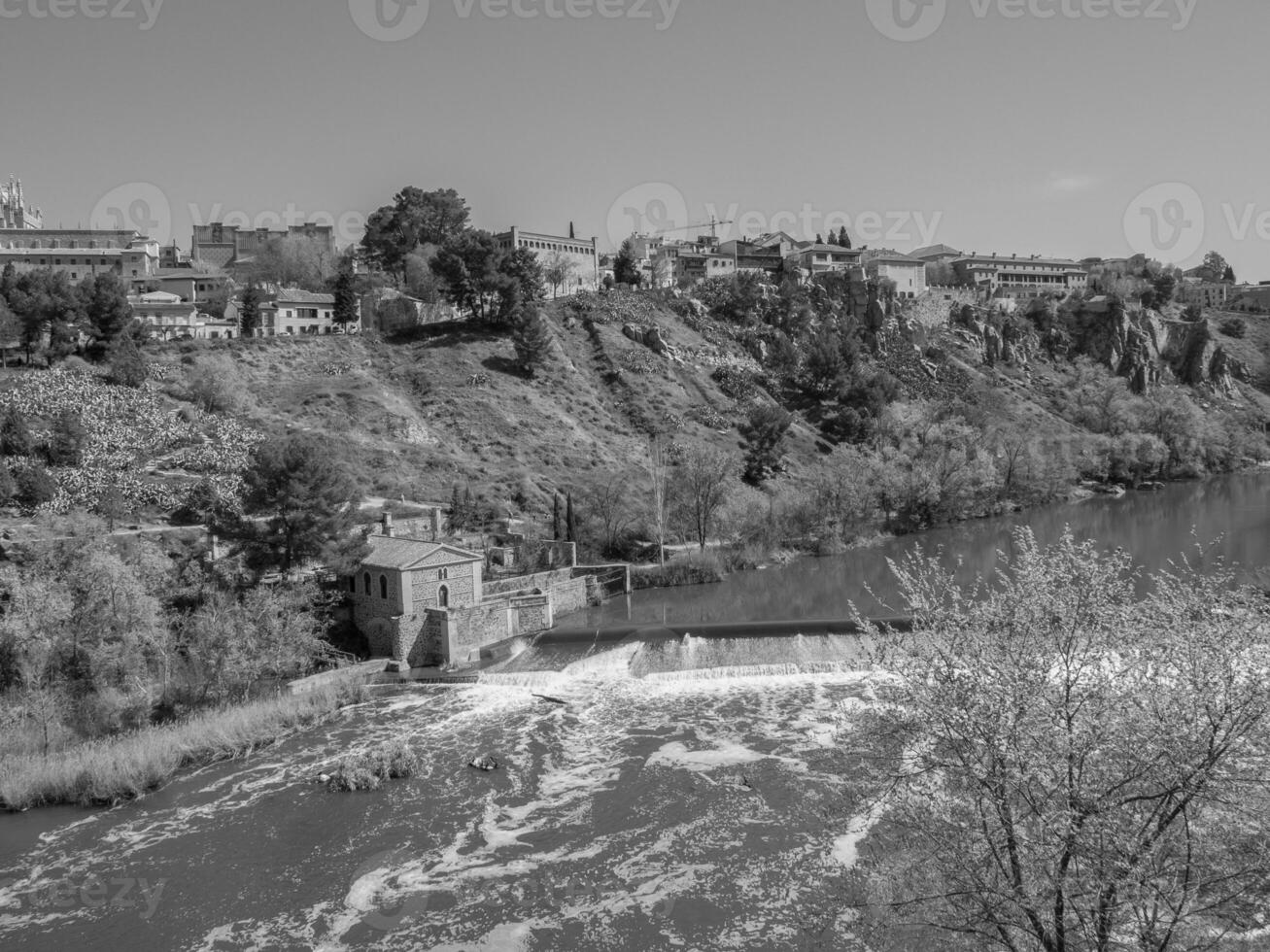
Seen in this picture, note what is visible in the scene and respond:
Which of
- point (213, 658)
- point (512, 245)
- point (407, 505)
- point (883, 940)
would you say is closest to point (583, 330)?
point (512, 245)

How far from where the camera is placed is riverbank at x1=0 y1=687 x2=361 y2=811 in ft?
56.9

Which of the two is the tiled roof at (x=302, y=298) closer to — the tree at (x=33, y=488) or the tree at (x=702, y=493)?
the tree at (x=33, y=488)

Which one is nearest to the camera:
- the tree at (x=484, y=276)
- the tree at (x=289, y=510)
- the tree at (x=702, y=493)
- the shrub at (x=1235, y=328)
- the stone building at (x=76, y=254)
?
the tree at (x=289, y=510)

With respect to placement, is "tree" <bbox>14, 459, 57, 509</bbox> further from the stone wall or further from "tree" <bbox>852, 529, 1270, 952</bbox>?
"tree" <bbox>852, 529, 1270, 952</bbox>

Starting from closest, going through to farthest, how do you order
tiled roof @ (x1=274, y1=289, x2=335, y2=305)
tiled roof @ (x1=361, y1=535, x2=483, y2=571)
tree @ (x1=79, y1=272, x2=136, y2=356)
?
tiled roof @ (x1=361, y1=535, x2=483, y2=571) < tree @ (x1=79, y1=272, x2=136, y2=356) < tiled roof @ (x1=274, y1=289, x2=335, y2=305)

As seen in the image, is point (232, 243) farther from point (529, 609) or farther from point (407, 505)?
point (529, 609)

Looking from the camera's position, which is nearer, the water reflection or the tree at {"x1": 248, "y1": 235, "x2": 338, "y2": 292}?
the water reflection

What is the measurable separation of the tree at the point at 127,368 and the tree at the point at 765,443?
29713mm

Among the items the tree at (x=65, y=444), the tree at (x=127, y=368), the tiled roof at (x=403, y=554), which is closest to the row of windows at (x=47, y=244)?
the tree at (x=127, y=368)

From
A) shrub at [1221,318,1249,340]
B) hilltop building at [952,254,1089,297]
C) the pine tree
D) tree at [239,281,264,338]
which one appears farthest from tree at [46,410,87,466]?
shrub at [1221,318,1249,340]

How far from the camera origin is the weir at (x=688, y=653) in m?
23.8

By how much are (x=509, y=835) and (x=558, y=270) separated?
61.2m

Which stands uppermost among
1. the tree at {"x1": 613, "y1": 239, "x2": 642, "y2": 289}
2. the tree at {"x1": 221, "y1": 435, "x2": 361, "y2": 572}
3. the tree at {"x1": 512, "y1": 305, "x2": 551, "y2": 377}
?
the tree at {"x1": 613, "y1": 239, "x2": 642, "y2": 289}

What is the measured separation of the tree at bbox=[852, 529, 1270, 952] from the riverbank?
47.8 ft
